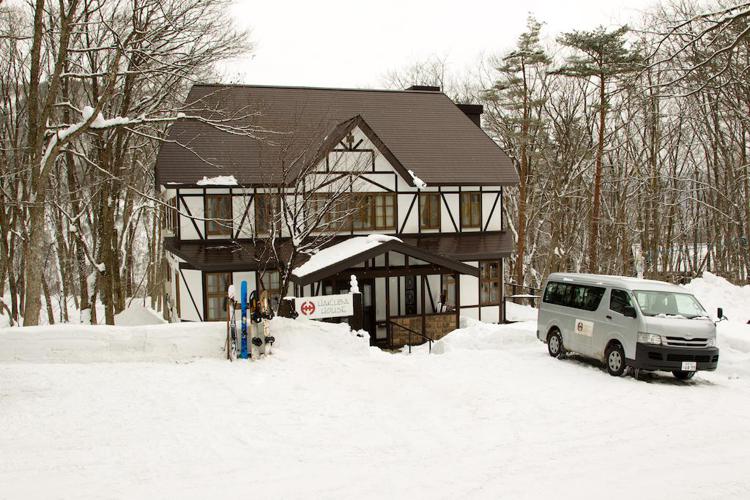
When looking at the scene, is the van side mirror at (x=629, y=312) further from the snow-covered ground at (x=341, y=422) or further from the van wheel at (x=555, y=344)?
the van wheel at (x=555, y=344)

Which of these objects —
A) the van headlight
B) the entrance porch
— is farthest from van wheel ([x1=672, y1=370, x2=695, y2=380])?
the entrance porch

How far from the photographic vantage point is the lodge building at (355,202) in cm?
2031

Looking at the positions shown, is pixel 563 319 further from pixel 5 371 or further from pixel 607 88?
pixel 607 88

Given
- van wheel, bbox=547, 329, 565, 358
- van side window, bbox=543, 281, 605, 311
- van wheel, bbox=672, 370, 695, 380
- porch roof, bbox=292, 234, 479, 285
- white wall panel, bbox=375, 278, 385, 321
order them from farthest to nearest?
white wall panel, bbox=375, 278, 385, 321, porch roof, bbox=292, 234, 479, 285, van wheel, bbox=547, 329, 565, 358, van side window, bbox=543, 281, 605, 311, van wheel, bbox=672, 370, 695, 380

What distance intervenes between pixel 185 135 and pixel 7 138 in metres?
9.88

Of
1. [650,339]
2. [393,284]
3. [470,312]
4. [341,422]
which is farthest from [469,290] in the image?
[341,422]

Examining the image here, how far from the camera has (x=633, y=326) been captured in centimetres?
1306

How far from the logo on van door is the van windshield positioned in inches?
50.3

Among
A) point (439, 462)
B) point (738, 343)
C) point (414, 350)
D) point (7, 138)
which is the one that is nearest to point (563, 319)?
point (738, 343)

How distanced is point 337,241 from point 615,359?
11.0 m

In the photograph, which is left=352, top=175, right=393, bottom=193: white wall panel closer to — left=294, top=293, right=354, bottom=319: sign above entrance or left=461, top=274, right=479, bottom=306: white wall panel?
left=461, top=274, right=479, bottom=306: white wall panel

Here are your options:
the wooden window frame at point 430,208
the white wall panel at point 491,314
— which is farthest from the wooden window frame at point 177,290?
the white wall panel at point 491,314

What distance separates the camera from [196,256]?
20.5 meters

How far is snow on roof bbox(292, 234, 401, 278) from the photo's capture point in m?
19.0
